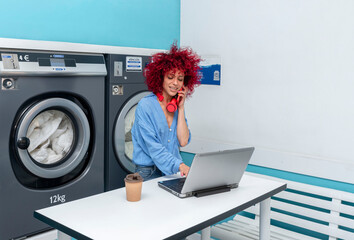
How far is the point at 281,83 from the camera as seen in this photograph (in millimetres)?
3162

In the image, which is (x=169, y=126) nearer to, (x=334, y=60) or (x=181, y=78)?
(x=181, y=78)

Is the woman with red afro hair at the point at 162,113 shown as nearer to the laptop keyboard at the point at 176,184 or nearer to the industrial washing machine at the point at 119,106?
the laptop keyboard at the point at 176,184


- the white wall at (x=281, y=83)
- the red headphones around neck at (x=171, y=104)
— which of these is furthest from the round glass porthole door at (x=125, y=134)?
the white wall at (x=281, y=83)

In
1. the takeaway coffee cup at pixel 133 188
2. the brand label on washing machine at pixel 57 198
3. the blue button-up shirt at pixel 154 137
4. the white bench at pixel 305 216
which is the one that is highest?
the blue button-up shirt at pixel 154 137

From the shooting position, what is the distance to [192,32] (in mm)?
3795

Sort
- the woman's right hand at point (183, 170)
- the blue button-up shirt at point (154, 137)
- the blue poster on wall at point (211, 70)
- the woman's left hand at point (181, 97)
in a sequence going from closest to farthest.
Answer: the woman's right hand at point (183, 170)
the blue button-up shirt at point (154, 137)
the woman's left hand at point (181, 97)
the blue poster on wall at point (211, 70)

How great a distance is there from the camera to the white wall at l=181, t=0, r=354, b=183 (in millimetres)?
2848

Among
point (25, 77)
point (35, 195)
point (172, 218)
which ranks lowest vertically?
point (35, 195)

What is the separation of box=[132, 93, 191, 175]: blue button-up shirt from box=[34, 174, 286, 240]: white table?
0.24 metres

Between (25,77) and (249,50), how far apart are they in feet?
6.02

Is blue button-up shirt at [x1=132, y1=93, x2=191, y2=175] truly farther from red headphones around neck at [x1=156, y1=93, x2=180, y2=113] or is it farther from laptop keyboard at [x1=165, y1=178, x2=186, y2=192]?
laptop keyboard at [x1=165, y1=178, x2=186, y2=192]

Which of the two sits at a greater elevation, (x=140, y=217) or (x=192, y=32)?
(x=192, y=32)

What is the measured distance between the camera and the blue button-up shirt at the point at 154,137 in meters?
2.20

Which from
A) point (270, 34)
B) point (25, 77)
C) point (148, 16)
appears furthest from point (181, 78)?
point (148, 16)
